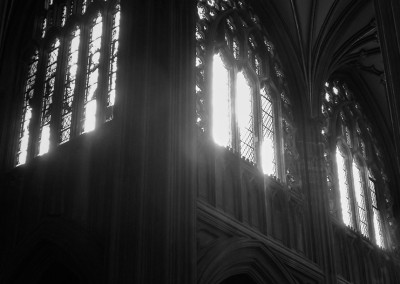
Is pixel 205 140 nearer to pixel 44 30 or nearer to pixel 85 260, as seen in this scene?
pixel 85 260

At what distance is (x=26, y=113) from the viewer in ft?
50.8

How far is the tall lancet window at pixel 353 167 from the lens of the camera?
1775cm

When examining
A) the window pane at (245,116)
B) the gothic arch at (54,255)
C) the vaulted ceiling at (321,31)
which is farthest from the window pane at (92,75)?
the vaulted ceiling at (321,31)

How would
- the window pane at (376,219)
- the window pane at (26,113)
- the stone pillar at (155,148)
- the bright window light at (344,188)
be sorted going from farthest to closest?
the window pane at (376,219) < the bright window light at (344,188) < the window pane at (26,113) < the stone pillar at (155,148)

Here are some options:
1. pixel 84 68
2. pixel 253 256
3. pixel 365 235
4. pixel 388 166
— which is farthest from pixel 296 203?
pixel 388 166

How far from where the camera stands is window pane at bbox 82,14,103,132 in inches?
547

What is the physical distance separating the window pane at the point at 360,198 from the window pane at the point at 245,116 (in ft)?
14.8

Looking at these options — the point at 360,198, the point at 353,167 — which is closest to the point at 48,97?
the point at 353,167

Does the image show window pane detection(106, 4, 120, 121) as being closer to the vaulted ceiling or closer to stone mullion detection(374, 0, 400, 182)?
the vaulted ceiling

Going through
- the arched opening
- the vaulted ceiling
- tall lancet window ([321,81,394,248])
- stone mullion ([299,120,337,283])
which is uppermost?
the vaulted ceiling

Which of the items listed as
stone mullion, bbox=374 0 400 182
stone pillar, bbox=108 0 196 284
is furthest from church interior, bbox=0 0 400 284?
stone mullion, bbox=374 0 400 182

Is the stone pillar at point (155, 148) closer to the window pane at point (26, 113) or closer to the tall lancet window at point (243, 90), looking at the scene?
the tall lancet window at point (243, 90)

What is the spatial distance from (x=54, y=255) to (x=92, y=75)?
135 inches

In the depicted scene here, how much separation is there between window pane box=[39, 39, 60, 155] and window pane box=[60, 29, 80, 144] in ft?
1.20
